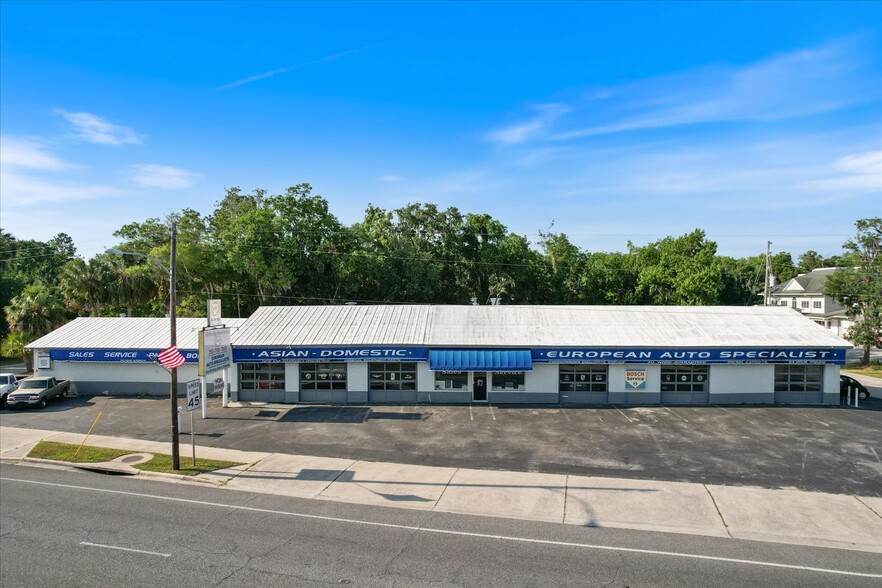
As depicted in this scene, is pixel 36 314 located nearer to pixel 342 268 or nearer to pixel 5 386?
pixel 5 386

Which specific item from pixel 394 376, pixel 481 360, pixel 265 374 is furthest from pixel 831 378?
pixel 265 374

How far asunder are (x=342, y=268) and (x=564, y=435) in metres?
31.4

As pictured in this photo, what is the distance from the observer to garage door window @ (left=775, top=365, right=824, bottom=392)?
3017 centimetres

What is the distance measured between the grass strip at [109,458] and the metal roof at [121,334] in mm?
10898

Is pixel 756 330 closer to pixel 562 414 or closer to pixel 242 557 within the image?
pixel 562 414

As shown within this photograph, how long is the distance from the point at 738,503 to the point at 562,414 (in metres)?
12.1

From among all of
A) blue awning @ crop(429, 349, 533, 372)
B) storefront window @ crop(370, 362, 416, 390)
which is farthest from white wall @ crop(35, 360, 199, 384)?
blue awning @ crop(429, 349, 533, 372)

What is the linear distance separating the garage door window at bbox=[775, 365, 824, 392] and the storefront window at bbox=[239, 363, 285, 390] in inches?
1153

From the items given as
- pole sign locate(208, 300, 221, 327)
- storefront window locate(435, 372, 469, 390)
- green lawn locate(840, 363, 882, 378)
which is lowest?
green lawn locate(840, 363, 882, 378)

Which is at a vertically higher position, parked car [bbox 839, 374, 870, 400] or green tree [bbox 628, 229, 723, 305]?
green tree [bbox 628, 229, 723, 305]

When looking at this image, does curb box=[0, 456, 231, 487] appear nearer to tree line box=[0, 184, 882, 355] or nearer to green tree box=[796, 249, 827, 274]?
tree line box=[0, 184, 882, 355]

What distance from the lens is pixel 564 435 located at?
2311cm

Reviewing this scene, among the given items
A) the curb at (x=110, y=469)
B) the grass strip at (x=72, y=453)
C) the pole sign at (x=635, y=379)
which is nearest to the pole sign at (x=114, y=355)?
the grass strip at (x=72, y=453)

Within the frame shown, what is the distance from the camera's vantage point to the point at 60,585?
33.2ft
